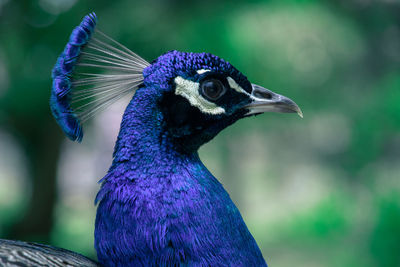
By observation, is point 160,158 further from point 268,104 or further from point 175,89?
point 268,104

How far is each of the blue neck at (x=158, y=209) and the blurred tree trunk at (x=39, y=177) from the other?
5.71 ft

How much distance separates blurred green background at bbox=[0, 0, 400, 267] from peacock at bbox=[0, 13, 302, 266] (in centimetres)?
110

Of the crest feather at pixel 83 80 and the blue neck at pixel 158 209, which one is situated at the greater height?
the crest feather at pixel 83 80

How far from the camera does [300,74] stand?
301 cm

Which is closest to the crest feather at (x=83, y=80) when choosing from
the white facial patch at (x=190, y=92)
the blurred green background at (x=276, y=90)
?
the white facial patch at (x=190, y=92)

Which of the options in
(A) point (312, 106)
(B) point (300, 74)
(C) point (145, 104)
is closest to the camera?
(C) point (145, 104)

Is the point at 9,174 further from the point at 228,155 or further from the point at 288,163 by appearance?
the point at 288,163

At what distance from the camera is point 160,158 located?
2.81ft

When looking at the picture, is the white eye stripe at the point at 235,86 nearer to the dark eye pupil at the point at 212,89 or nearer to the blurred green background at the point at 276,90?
the dark eye pupil at the point at 212,89

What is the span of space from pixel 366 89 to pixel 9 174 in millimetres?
4163

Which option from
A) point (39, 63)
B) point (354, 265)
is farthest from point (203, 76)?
point (354, 265)

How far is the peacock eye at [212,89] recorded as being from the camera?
90cm

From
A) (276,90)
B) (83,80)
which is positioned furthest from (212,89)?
(276,90)

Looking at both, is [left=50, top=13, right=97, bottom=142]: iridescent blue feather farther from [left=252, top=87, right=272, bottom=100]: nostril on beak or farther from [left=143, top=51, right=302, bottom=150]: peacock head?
[left=252, top=87, right=272, bottom=100]: nostril on beak
